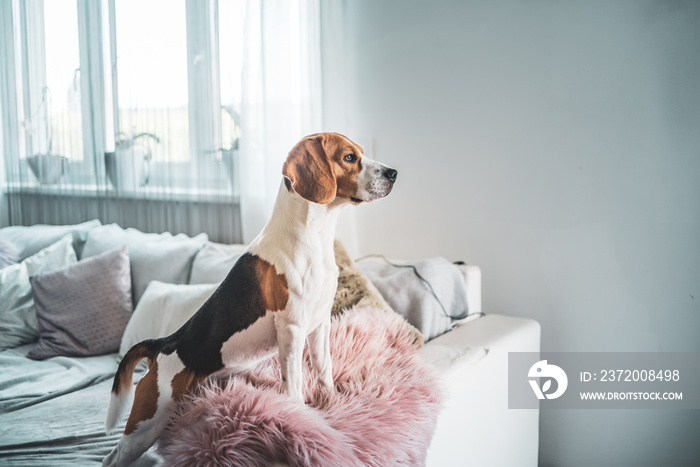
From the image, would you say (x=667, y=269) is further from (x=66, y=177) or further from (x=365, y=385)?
(x=66, y=177)

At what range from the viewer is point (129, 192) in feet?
9.08

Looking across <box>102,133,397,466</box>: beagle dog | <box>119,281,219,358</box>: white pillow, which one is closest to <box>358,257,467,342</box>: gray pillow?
<box>119,281,219,358</box>: white pillow

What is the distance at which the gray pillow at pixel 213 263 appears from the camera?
1.98m

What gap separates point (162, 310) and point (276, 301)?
109cm

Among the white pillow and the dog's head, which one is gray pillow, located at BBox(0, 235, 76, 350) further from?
the dog's head

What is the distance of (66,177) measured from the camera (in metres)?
3.01

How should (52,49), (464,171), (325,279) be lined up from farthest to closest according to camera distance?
(52,49)
(464,171)
(325,279)

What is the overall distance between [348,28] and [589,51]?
2.87ft

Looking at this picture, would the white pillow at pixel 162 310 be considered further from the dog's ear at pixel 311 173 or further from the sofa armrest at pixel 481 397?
the dog's ear at pixel 311 173

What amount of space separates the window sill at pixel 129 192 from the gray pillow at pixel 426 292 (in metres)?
1.01

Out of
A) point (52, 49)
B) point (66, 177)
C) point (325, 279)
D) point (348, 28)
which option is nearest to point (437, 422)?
point (325, 279)

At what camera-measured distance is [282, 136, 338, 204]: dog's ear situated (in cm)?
83

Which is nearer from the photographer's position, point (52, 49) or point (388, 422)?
point (388, 422)

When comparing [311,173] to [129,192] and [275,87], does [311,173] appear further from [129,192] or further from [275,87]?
[129,192]
